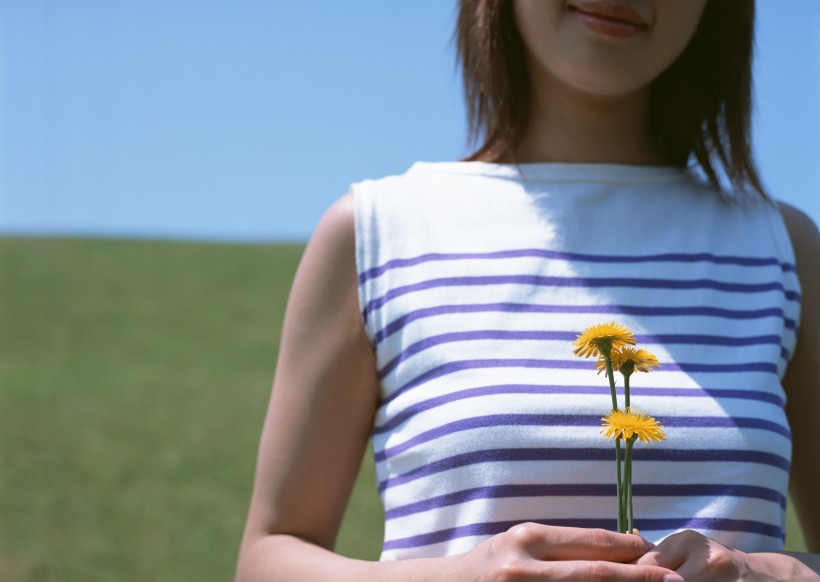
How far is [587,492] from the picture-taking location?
1218 mm

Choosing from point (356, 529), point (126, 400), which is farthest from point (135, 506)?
point (126, 400)

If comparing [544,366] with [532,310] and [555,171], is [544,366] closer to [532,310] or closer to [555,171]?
[532,310]

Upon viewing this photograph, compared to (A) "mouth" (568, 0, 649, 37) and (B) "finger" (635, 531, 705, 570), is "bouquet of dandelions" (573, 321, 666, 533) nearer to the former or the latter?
(B) "finger" (635, 531, 705, 570)

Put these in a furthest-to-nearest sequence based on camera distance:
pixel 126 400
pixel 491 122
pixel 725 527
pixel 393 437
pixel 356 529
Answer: pixel 126 400, pixel 356 529, pixel 491 122, pixel 393 437, pixel 725 527

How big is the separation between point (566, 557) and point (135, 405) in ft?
28.7

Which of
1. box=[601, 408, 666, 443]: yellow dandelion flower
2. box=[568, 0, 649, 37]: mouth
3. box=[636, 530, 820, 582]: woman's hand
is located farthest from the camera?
box=[568, 0, 649, 37]: mouth

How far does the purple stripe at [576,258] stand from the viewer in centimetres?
138

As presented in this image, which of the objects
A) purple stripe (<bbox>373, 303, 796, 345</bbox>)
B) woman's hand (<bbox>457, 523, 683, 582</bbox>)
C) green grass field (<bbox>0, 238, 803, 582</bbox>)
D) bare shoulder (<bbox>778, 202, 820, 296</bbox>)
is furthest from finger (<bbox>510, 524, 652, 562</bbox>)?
green grass field (<bbox>0, 238, 803, 582</bbox>)

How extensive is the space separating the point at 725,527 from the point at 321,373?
513 millimetres

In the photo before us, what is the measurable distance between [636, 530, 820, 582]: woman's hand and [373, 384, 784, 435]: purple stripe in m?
0.23

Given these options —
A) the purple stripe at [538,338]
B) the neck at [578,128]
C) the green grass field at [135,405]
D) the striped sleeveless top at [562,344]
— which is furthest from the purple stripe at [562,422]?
the green grass field at [135,405]

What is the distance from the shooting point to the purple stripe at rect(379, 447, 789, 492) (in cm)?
122

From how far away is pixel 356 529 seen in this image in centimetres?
684

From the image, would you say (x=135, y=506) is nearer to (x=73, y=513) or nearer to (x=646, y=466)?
(x=73, y=513)
